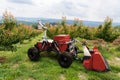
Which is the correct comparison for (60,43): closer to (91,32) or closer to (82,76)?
(82,76)

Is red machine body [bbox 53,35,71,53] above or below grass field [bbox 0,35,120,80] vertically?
above

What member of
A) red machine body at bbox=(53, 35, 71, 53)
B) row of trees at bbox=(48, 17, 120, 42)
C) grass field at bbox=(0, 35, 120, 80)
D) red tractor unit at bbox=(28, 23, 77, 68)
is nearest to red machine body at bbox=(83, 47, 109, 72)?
grass field at bbox=(0, 35, 120, 80)

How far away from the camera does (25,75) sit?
27.3 feet

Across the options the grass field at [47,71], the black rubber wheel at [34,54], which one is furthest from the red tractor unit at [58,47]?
the grass field at [47,71]

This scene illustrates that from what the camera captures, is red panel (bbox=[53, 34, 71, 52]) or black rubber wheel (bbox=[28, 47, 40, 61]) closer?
red panel (bbox=[53, 34, 71, 52])

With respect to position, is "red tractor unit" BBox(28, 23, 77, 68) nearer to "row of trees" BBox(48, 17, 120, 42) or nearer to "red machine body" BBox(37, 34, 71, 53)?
"red machine body" BBox(37, 34, 71, 53)

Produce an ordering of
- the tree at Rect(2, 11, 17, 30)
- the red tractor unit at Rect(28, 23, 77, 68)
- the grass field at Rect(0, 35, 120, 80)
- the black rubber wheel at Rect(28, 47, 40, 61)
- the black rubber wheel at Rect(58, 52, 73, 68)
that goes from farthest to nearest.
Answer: the tree at Rect(2, 11, 17, 30)
the black rubber wheel at Rect(28, 47, 40, 61)
the red tractor unit at Rect(28, 23, 77, 68)
the black rubber wheel at Rect(58, 52, 73, 68)
the grass field at Rect(0, 35, 120, 80)

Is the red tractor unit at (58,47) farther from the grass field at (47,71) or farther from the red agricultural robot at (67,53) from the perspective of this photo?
the grass field at (47,71)

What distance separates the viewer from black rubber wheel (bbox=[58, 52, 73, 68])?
9030 millimetres

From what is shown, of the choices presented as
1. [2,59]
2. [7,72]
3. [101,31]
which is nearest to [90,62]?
[7,72]

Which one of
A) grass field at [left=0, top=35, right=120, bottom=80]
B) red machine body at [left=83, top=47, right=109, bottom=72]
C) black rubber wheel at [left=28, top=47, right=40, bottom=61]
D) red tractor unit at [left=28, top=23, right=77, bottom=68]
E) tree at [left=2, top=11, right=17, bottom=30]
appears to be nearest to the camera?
grass field at [left=0, top=35, right=120, bottom=80]

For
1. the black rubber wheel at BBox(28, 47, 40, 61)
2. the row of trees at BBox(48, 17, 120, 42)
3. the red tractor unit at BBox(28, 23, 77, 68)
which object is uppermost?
the red tractor unit at BBox(28, 23, 77, 68)

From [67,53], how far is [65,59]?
0.25m

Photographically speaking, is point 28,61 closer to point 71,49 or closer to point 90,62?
point 71,49
